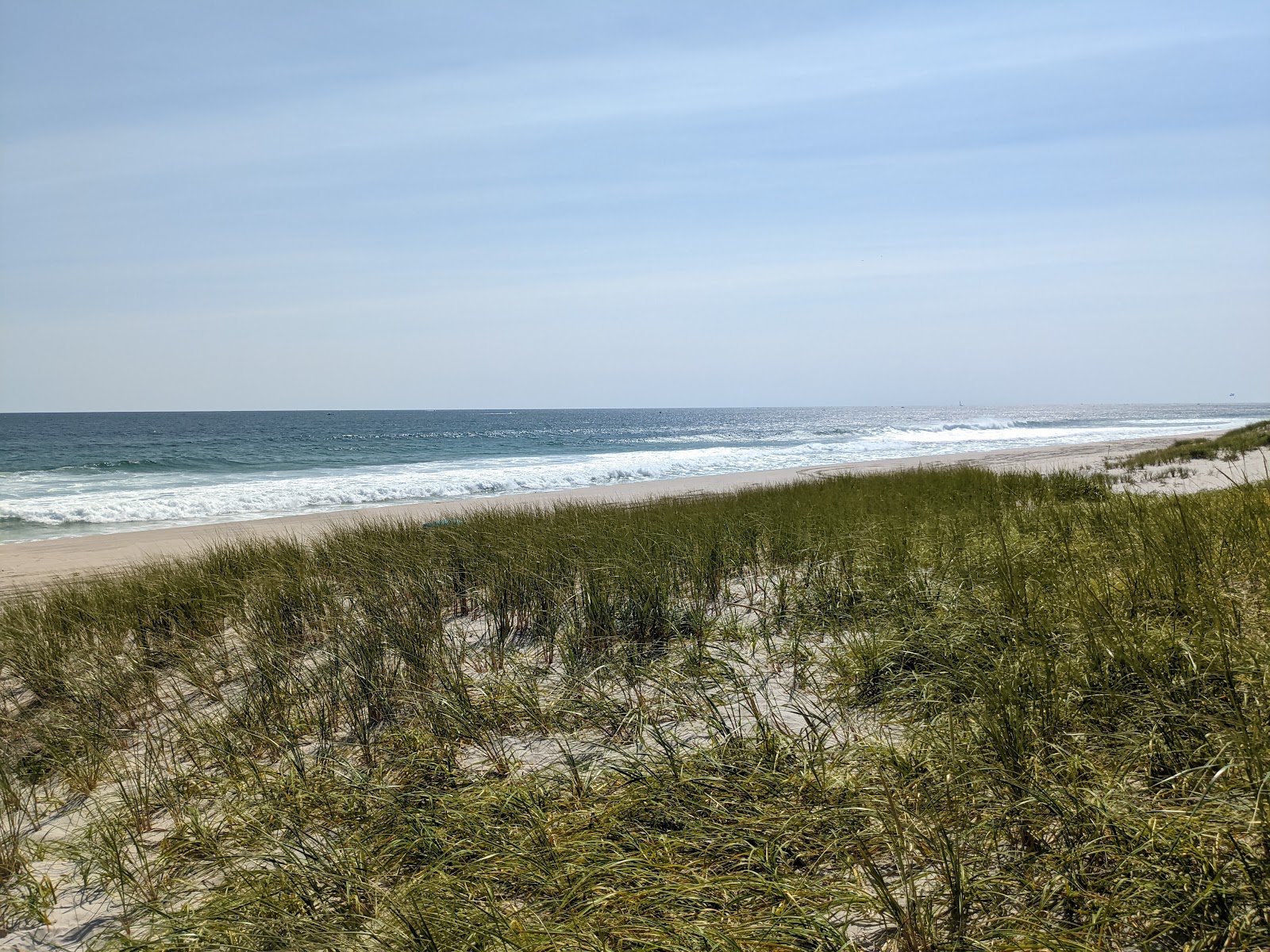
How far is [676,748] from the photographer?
2.91 meters

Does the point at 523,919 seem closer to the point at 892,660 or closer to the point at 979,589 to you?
the point at 892,660

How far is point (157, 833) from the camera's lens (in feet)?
9.86

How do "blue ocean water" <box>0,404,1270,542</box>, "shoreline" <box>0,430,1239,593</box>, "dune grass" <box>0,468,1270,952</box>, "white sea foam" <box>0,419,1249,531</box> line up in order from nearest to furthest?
"dune grass" <box>0,468,1270,952</box> < "shoreline" <box>0,430,1239,593</box> < "white sea foam" <box>0,419,1249,531</box> < "blue ocean water" <box>0,404,1270,542</box>

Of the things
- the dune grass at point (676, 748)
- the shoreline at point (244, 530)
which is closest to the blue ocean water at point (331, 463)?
the shoreline at point (244, 530)

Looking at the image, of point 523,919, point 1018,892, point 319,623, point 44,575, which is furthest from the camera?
point 44,575

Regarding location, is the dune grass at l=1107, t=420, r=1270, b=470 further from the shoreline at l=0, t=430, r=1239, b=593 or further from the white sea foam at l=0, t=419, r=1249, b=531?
the white sea foam at l=0, t=419, r=1249, b=531

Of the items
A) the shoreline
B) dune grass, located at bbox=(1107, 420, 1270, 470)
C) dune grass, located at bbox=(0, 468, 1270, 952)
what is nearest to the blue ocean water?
the shoreline

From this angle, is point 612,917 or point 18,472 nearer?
point 612,917

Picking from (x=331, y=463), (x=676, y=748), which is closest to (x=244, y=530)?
(x=676, y=748)

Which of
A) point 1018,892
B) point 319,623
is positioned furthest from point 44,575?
point 1018,892

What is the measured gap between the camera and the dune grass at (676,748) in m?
1.96

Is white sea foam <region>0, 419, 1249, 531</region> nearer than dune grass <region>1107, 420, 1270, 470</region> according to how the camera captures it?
No

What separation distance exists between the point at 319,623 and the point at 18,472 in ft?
115

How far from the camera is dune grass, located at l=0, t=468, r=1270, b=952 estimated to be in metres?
1.96
